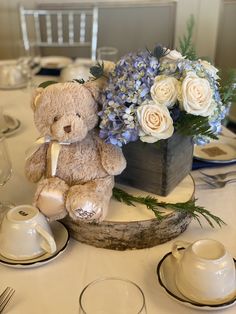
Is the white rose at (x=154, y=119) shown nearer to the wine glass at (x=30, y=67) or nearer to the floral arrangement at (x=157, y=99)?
the floral arrangement at (x=157, y=99)

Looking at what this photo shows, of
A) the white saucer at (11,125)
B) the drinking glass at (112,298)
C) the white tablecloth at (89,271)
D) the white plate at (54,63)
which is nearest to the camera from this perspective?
the drinking glass at (112,298)

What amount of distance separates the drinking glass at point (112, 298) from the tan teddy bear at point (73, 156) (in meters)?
0.20

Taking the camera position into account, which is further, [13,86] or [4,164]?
[13,86]

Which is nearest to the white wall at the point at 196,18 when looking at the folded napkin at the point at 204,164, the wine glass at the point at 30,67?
the wine glass at the point at 30,67

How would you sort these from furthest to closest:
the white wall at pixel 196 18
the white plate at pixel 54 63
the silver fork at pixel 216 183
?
the white wall at pixel 196 18, the white plate at pixel 54 63, the silver fork at pixel 216 183

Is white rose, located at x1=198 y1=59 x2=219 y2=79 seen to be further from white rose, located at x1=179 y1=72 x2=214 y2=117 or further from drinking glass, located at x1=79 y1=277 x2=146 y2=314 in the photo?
drinking glass, located at x1=79 y1=277 x2=146 y2=314

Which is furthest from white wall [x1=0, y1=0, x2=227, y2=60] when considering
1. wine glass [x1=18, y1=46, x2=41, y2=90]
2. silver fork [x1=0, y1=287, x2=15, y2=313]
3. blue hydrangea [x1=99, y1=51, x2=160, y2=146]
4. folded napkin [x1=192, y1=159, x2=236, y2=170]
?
silver fork [x1=0, y1=287, x2=15, y2=313]

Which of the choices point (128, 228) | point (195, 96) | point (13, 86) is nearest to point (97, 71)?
A: point (195, 96)

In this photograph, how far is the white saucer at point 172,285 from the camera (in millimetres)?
698

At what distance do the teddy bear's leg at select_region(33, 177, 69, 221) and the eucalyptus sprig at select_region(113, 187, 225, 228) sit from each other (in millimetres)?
137

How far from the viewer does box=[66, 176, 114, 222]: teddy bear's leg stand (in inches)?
32.2

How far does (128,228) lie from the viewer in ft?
2.80

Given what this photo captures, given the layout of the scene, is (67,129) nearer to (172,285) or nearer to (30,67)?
(172,285)

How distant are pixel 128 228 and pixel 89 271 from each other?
0.37ft
